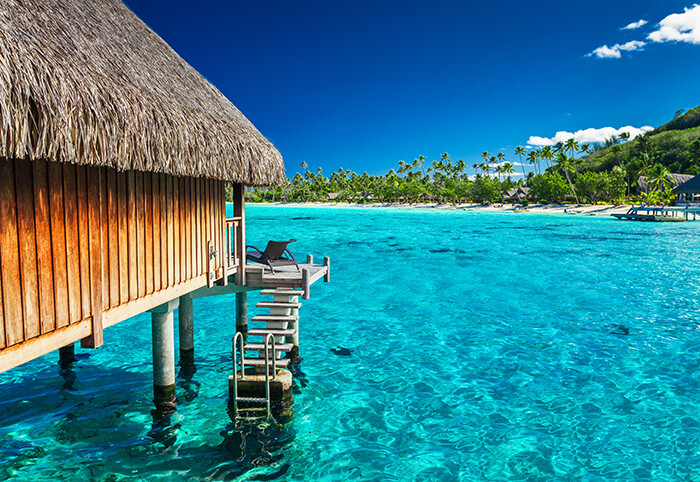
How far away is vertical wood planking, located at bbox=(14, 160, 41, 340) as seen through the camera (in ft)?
13.0

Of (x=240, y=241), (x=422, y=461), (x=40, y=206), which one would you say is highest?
(x=40, y=206)

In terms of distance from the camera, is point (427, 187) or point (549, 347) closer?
point (549, 347)

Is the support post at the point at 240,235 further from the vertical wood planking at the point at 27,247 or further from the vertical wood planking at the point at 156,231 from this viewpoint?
the vertical wood planking at the point at 27,247

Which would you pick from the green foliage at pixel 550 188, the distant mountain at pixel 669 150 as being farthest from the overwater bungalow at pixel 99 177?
the distant mountain at pixel 669 150

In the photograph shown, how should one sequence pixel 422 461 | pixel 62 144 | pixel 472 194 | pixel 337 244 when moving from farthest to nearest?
pixel 472 194, pixel 337 244, pixel 422 461, pixel 62 144

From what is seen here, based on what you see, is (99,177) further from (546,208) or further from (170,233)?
(546,208)

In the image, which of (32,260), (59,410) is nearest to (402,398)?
(59,410)

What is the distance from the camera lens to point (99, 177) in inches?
197

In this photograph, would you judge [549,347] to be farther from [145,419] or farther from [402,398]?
[145,419]

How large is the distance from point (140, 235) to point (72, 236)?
3.90 feet

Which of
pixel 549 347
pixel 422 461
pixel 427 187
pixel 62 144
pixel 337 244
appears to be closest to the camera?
pixel 62 144

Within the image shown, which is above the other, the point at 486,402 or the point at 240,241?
the point at 240,241

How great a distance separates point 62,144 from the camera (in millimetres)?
3934

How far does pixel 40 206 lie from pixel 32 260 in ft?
1.66
